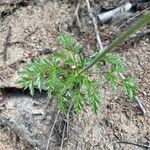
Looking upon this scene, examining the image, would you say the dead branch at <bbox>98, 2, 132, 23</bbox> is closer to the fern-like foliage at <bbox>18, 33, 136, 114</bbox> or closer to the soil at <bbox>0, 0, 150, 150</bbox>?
the soil at <bbox>0, 0, 150, 150</bbox>

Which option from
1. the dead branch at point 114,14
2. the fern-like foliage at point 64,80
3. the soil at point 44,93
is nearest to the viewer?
the fern-like foliage at point 64,80

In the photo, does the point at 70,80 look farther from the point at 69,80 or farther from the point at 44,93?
the point at 44,93

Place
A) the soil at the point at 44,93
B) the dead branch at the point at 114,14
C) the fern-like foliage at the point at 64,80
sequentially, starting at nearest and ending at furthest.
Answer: the fern-like foliage at the point at 64,80
the soil at the point at 44,93
the dead branch at the point at 114,14

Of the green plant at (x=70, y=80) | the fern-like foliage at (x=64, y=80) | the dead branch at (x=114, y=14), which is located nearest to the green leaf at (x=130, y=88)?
the green plant at (x=70, y=80)

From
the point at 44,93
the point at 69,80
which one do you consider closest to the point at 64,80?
the point at 69,80

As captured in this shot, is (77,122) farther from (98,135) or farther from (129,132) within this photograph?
(129,132)

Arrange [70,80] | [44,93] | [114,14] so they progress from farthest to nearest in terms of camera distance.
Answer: [114,14], [44,93], [70,80]

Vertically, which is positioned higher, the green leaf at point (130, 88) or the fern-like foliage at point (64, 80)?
the fern-like foliage at point (64, 80)

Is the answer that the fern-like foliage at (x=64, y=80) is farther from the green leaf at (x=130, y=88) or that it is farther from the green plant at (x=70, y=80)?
the green leaf at (x=130, y=88)

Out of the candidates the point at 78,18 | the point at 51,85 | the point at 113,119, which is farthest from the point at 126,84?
the point at 78,18
